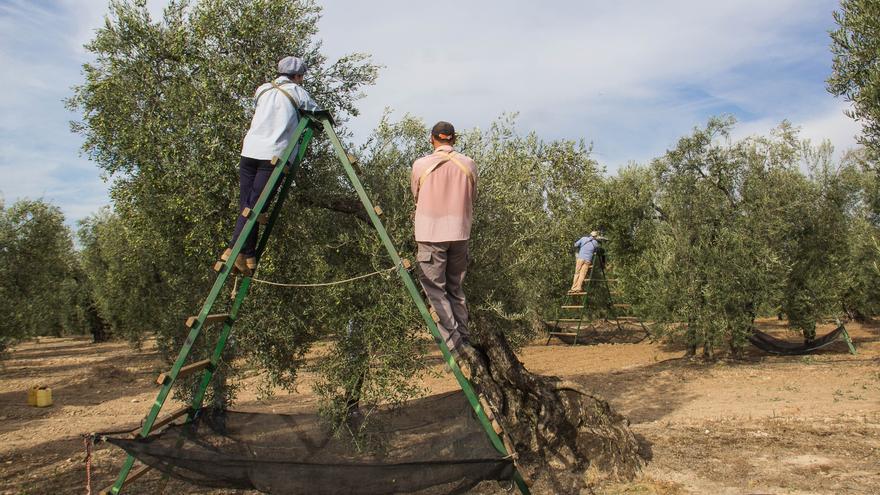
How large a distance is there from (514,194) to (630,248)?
14745mm

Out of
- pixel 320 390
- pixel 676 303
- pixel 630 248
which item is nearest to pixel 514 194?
pixel 320 390

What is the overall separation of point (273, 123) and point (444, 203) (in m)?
1.61

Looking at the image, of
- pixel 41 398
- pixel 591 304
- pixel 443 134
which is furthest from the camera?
pixel 591 304

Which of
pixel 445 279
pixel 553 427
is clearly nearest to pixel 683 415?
pixel 553 427

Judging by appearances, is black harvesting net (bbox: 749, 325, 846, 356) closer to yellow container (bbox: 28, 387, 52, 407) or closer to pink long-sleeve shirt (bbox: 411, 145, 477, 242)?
pink long-sleeve shirt (bbox: 411, 145, 477, 242)

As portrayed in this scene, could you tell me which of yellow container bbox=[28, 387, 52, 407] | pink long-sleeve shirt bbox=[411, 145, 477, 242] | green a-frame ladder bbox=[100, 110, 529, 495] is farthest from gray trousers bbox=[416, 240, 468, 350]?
yellow container bbox=[28, 387, 52, 407]

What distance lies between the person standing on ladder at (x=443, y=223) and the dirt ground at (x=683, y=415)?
8.05 ft

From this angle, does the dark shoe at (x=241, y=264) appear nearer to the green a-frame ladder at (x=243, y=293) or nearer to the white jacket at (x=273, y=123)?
the green a-frame ladder at (x=243, y=293)

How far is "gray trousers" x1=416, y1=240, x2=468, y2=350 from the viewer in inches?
222

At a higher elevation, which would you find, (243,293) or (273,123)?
(273,123)

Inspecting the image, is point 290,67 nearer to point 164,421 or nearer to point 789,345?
point 164,421

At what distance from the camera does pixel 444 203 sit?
5656mm

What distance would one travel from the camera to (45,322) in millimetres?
17953

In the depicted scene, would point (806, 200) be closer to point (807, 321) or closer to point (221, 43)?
point (807, 321)
